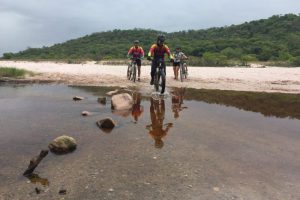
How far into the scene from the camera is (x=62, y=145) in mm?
6914

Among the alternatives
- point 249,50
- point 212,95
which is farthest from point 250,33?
point 212,95

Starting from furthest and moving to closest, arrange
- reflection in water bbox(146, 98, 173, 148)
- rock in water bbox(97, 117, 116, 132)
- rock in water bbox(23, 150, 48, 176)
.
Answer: rock in water bbox(97, 117, 116, 132)
reflection in water bbox(146, 98, 173, 148)
rock in water bbox(23, 150, 48, 176)

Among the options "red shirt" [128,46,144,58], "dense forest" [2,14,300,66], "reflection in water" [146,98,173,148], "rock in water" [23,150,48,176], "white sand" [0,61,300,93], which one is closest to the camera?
"rock in water" [23,150,48,176]

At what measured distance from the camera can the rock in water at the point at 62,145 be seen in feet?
22.6

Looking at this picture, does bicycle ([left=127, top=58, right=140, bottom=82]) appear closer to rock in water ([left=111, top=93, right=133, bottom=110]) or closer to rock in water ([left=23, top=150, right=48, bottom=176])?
rock in water ([left=111, top=93, right=133, bottom=110])

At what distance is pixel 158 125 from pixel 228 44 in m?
70.2

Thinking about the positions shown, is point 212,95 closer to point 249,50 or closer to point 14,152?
point 14,152

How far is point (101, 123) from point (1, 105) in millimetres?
4854

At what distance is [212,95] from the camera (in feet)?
50.9

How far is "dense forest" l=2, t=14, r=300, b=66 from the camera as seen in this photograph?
59.3m

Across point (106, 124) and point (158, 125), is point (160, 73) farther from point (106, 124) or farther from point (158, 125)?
point (106, 124)

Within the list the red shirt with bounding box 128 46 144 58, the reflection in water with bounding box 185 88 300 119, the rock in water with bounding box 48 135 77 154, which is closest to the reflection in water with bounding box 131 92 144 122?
the reflection in water with bounding box 185 88 300 119

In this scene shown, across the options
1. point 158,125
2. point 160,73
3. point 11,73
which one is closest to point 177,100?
point 160,73

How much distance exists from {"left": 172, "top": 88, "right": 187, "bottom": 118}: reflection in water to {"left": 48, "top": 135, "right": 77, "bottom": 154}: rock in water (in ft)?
13.8
